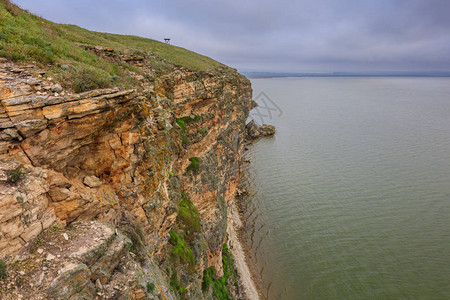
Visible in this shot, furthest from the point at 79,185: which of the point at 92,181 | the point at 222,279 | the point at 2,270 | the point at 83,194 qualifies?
the point at 222,279

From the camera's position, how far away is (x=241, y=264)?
2984 centimetres

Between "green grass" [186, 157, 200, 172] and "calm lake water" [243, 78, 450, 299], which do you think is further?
"calm lake water" [243, 78, 450, 299]

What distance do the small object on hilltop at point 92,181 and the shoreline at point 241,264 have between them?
2234 centimetres

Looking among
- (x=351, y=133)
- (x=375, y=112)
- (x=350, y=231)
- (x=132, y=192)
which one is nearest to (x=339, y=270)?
(x=350, y=231)

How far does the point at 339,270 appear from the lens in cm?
2966

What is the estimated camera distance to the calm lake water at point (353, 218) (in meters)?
28.2

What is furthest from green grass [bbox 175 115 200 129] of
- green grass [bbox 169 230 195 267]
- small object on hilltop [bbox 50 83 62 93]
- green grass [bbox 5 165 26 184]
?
green grass [bbox 5 165 26 184]

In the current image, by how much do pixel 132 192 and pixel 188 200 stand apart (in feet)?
33.1

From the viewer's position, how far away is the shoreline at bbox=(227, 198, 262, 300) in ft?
86.9

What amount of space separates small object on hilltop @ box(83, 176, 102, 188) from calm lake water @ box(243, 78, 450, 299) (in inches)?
1002

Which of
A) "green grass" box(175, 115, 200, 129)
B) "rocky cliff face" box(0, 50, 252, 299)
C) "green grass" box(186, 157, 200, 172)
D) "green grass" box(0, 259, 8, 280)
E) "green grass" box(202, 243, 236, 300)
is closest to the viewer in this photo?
"green grass" box(0, 259, 8, 280)

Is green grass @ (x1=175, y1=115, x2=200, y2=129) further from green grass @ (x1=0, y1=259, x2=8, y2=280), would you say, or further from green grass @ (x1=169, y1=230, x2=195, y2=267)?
green grass @ (x1=0, y1=259, x2=8, y2=280)

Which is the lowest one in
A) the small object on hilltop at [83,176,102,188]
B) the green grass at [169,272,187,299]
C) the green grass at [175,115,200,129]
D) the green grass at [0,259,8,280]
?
the green grass at [169,272,187,299]

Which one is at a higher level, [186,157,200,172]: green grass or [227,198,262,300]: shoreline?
[186,157,200,172]: green grass
